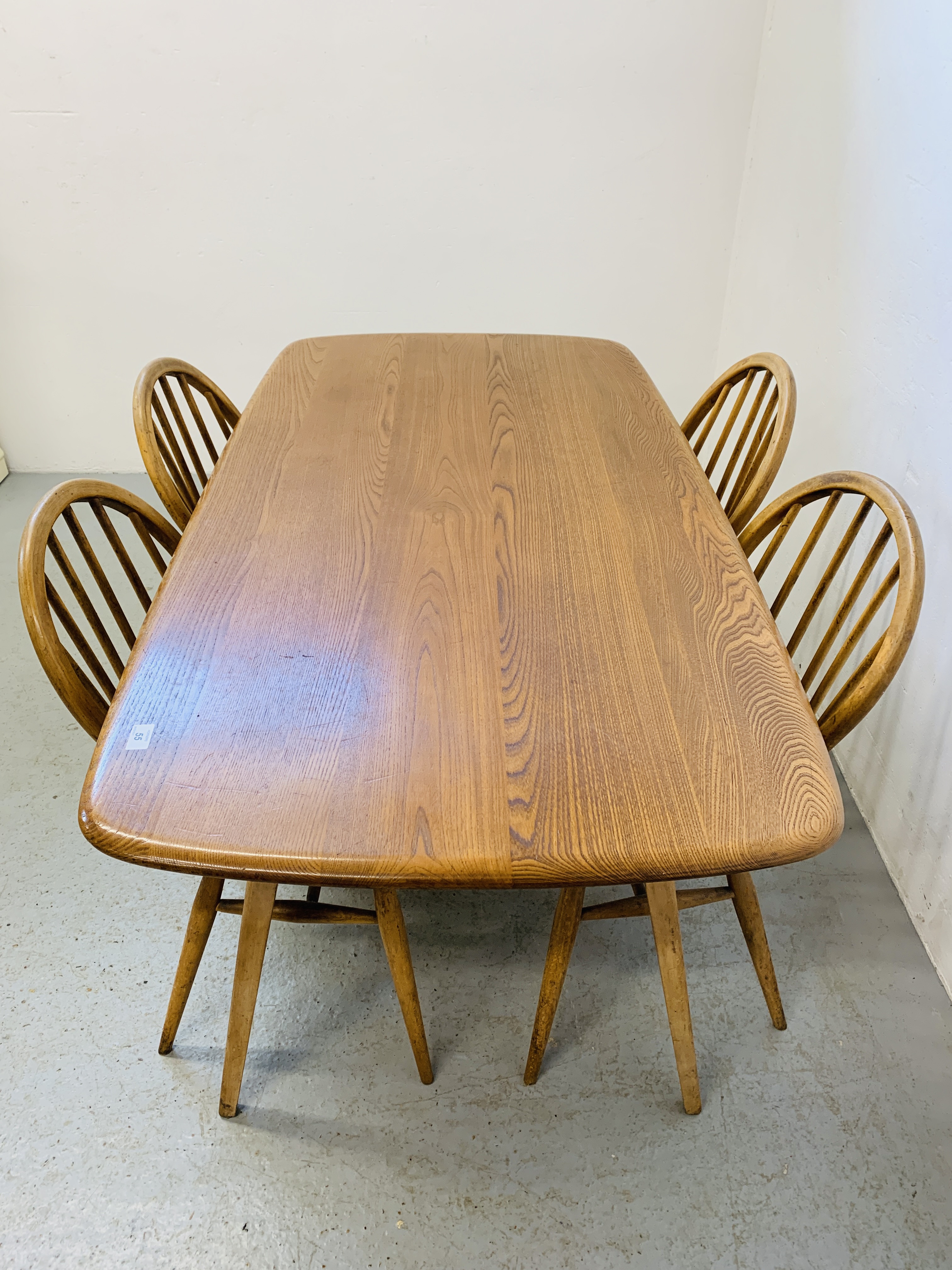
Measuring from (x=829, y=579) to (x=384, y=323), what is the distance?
185 cm

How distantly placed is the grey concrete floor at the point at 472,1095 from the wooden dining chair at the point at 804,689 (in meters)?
0.09

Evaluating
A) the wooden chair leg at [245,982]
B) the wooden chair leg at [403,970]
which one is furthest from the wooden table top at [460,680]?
the wooden chair leg at [403,970]

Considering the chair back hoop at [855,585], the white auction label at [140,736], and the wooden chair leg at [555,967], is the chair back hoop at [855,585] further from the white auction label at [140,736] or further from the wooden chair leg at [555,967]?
the white auction label at [140,736]

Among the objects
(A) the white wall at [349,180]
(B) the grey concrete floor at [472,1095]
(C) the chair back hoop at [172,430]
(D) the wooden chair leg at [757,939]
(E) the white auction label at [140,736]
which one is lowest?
(B) the grey concrete floor at [472,1095]

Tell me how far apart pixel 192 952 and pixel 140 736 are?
52cm

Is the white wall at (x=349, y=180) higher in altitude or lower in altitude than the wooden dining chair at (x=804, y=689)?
higher

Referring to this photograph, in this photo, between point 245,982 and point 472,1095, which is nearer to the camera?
point 245,982

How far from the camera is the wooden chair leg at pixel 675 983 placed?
1114 millimetres

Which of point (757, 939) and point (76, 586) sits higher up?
point (76, 586)

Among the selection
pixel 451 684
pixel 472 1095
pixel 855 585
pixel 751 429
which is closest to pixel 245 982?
pixel 472 1095

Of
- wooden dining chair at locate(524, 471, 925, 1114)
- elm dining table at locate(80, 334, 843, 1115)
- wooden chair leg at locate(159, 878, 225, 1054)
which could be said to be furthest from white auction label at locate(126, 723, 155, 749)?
wooden dining chair at locate(524, 471, 925, 1114)

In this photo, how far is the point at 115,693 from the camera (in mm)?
1015

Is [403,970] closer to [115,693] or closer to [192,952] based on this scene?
[192,952]

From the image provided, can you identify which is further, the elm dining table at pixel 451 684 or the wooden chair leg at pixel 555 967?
the wooden chair leg at pixel 555 967
